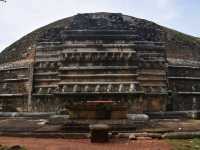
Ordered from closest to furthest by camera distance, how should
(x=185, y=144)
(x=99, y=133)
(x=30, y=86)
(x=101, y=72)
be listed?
1. (x=185, y=144)
2. (x=99, y=133)
3. (x=101, y=72)
4. (x=30, y=86)

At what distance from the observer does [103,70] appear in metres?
21.8

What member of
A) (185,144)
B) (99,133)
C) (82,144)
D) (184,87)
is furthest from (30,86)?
(185,144)

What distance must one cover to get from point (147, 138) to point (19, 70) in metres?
12.7

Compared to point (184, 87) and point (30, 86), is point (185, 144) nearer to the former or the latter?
point (184, 87)

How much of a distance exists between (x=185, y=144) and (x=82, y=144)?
2979mm

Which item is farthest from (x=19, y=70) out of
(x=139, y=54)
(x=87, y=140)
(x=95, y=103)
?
(x=87, y=140)

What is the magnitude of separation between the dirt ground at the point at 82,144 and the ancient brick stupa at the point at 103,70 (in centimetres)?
702

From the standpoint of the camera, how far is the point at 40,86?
2305cm

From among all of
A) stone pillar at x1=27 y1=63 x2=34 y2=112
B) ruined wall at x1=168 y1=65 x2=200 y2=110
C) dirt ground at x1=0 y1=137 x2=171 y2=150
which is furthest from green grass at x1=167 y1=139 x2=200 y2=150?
stone pillar at x1=27 y1=63 x2=34 y2=112

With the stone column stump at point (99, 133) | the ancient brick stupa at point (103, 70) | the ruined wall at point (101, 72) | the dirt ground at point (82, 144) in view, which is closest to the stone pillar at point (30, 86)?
the ancient brick stupa at point (103, 70)

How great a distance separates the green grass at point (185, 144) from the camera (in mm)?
11695

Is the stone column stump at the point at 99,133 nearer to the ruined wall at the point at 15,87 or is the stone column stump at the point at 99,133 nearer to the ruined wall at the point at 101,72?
the ruined wall at the point at 101,72

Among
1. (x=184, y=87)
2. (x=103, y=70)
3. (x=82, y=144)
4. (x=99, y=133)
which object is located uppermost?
(x=103, y=70)

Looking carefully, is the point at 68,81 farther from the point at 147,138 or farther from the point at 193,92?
the point at 147,138
